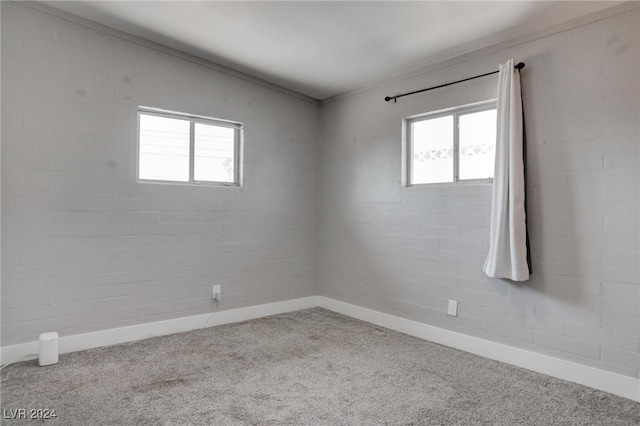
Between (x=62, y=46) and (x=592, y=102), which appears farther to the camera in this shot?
(x=62, y=46)

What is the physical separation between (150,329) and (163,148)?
164cm

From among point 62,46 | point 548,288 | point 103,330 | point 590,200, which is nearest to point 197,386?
point 103,330

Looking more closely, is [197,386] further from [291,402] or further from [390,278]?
[390,278]

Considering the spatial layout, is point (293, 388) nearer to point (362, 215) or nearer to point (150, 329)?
point (150, 329)

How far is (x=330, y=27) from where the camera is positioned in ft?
9.43

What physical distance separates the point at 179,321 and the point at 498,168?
3074 mm

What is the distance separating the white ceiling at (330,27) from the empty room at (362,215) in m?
0.02

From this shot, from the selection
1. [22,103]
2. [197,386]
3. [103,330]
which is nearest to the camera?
[197,386]

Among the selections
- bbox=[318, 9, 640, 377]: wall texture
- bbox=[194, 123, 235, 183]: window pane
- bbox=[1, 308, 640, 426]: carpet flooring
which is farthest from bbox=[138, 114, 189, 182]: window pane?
bbox=[318, 9, 640, 377]: wall texture

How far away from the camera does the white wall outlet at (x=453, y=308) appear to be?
3.23 meters

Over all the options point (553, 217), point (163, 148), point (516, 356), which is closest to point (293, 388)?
point (516, 356)

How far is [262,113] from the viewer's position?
13.4 feet

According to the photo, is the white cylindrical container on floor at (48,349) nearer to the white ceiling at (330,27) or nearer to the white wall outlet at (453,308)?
the white ceiling at (330,27)

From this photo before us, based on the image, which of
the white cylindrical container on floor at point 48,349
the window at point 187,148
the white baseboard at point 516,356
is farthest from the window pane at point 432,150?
the white cylindrical container on floor at point 48,349
